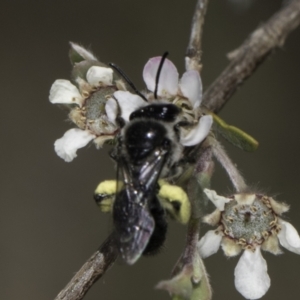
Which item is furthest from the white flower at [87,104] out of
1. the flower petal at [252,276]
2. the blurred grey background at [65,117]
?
the blurred grey background at [65,117]

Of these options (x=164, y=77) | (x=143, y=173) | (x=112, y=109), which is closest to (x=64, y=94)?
(x=112, y=109)

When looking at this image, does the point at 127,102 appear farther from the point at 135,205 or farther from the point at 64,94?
the point at 135,205

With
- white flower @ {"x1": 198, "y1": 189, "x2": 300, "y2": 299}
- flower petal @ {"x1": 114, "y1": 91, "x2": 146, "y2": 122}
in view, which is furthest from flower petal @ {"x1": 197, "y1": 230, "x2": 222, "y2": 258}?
flower petal @ {"x1": 114, "y1": 91, "x2": 146, "y2": 122}

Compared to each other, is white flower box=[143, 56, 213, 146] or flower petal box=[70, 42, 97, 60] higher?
flower petal box=[70, 42, 97, 60]

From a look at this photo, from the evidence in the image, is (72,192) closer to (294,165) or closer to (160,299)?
(160,299)

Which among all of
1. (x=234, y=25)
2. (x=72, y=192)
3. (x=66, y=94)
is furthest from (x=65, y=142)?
(x=234, y=25)

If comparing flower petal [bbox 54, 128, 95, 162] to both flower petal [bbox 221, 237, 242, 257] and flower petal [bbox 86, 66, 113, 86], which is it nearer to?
flower petal [bbox 86, 66, 113, 86]
